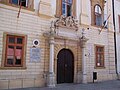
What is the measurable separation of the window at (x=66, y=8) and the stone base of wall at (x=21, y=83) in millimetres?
4597

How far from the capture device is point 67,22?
44.5 ft

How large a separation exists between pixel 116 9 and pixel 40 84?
1090 cm

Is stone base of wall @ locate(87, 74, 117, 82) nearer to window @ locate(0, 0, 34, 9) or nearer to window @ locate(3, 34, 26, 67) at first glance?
window @ locate(3, 34, 26, 67)

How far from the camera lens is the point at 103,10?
669 inches

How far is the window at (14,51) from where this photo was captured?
10.9 meters

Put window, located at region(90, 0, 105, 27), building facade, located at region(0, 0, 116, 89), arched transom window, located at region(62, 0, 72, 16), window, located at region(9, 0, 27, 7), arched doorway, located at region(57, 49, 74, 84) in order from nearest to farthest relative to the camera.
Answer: building facade, located at region(0, 0, 116, 89), window, located at region(9, 0, 27, 7), arched doorway, located at region(57, 49, 74, 84), arched transom window, located at region(62, 0, 72, 16), window, located at region(90, 0, 105, 27)

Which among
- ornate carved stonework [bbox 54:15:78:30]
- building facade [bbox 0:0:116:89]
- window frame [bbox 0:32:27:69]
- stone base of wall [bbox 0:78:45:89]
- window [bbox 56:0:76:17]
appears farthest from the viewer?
window [bbox 56:0:76:17]

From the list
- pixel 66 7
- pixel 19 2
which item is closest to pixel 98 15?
pixel 66 7

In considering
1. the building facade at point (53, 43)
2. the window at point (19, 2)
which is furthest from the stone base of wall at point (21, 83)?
the window at point (19, 2)

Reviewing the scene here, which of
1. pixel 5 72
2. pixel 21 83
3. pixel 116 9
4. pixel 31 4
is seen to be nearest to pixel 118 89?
pixel 21 83

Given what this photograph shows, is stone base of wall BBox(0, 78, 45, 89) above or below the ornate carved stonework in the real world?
below

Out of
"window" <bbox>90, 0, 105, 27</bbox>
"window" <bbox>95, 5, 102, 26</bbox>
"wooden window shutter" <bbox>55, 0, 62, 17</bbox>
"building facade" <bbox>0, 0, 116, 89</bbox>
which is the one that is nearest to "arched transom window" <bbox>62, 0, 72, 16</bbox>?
"building facade" <bbox>0, 0, 116, 89</bbox>

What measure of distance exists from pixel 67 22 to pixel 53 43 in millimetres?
2050

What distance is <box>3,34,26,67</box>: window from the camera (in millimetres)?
10867
